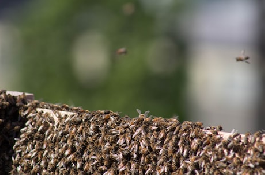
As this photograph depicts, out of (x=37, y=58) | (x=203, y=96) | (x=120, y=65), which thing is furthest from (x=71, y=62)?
(x=203, y=96)

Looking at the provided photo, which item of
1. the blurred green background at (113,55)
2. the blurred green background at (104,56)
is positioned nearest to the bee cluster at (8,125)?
the blurred green background at (113,55)

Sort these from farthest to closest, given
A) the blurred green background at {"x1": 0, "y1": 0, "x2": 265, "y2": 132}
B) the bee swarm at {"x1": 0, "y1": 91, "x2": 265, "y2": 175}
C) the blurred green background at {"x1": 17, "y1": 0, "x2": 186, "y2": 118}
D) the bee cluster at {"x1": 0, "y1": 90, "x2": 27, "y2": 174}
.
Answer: the blurred green background at {"x1": 17, "y1": 0, "x2": 186, "y2": 118} → the blurred green background at {"x1": 0, "y1": 0, "x2": 265, "y2": 132} → the bee cluster at {"x1": 0, "y1": 90, "x2": 27, "y2": 174} → the bee swarm at {"x1": 0, "y1": 91, "x2": 265, "y2": 175}

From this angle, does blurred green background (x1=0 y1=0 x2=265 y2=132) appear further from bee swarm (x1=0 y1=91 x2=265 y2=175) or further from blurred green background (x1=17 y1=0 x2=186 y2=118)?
bee swarm (x1=0 y1=91 x2=265 y2=175)

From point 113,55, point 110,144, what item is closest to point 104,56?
point 113,55

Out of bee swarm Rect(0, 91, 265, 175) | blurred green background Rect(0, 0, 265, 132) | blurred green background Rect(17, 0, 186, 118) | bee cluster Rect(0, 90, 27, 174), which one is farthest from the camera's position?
blurred green background Rect(17, 0, 186, 118)

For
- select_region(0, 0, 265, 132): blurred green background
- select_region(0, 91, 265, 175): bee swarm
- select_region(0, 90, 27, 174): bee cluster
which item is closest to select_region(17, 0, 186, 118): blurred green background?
select_region(0, 0, 265, 132): blurred green background

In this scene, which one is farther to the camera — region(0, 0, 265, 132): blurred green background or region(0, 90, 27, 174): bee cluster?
region(0, 0, 265, 132): blurred green background
